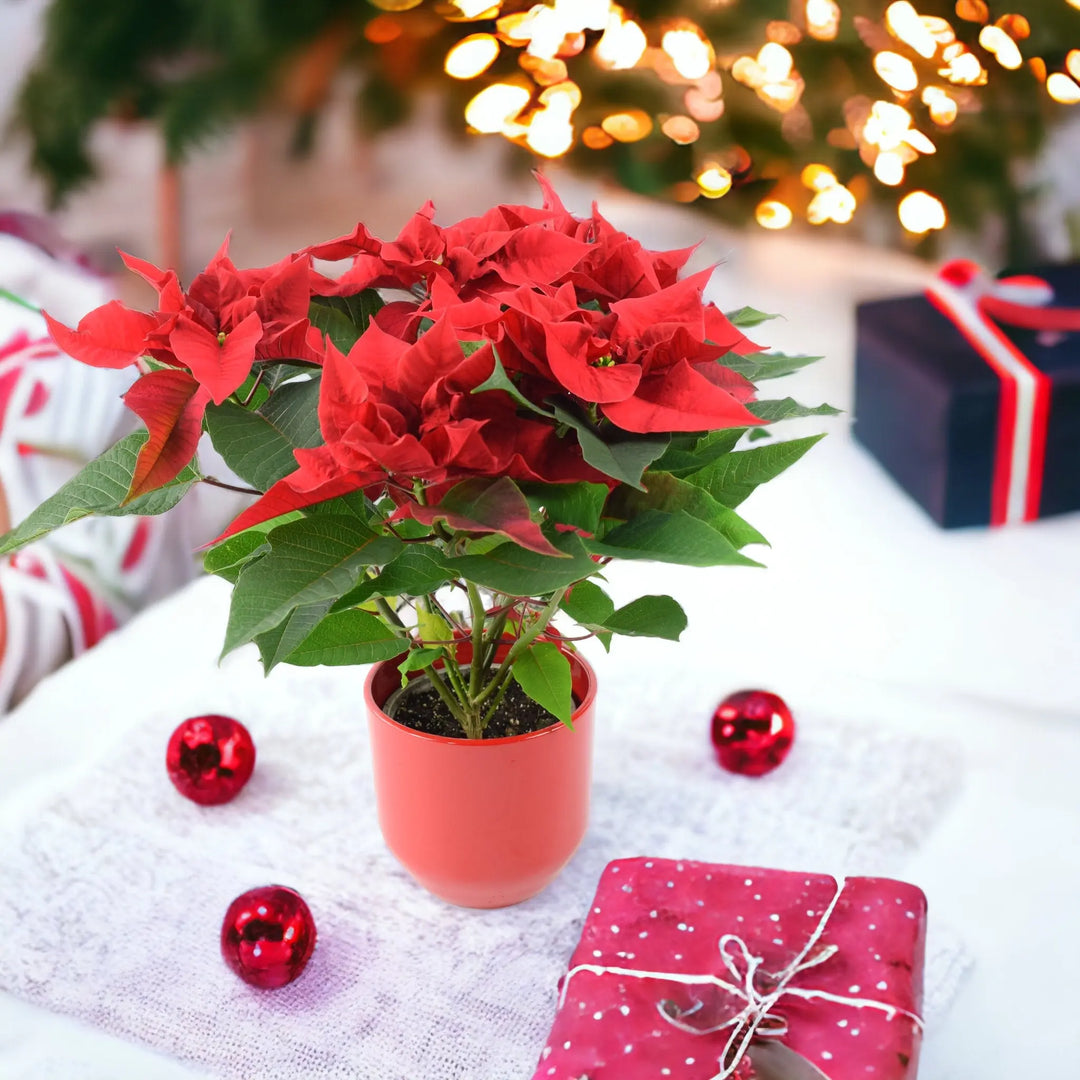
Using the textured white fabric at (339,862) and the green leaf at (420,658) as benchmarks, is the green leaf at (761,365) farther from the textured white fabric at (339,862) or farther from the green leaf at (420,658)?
the textured white fabric at (339,862)

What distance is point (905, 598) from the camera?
41.0 inches

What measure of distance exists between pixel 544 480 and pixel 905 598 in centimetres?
66

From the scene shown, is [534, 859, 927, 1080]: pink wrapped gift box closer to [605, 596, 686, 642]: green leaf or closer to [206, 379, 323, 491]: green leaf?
[605, 596, 686, 642]: green leaf

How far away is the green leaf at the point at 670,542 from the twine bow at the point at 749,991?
0.68ft

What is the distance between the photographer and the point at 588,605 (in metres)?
0.56

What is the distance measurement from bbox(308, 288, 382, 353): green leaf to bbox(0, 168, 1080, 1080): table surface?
364 millimetres

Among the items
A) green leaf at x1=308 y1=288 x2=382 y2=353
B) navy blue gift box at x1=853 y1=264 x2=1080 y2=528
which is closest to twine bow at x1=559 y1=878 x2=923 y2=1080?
green leaf at x1=308 y1=288 x2=382 y2=353

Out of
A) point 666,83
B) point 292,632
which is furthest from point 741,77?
point 292,632

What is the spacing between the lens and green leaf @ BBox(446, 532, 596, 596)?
0.46 meters

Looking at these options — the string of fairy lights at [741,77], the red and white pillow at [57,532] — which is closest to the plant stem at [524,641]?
the red and white pillow at [57,532]

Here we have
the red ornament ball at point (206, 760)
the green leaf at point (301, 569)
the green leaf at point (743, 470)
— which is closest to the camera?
the green leaf at point (301, 569)

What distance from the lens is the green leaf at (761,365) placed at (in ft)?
1.87

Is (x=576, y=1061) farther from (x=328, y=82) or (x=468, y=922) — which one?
(x=328, y=82)

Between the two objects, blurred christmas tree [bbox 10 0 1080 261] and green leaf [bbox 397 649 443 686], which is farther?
blurred christmas tree [bbox 10 0 1080 261]
